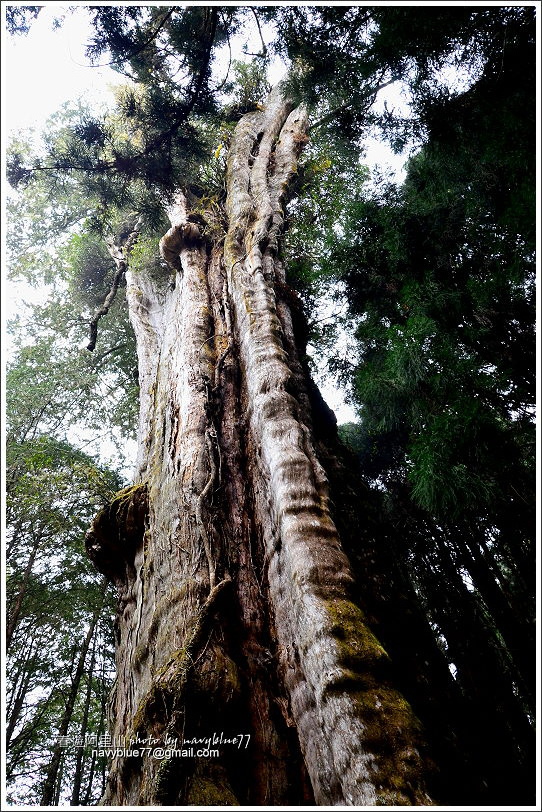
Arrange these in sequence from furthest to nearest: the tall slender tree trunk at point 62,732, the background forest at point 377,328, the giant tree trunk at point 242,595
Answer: the tall slender tree trunk at point 62,732 → the background forest at point 377,328 → the giant tree trunk at point 242,595

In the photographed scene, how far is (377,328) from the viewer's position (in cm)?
557

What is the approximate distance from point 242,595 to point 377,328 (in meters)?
3.91

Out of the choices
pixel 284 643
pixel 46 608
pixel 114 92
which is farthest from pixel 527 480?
pixel 114 92

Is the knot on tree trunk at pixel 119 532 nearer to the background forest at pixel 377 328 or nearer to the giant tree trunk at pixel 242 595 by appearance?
the giant tree trunk at pixel 242 595

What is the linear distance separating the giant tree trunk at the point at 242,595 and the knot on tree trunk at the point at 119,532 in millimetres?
12

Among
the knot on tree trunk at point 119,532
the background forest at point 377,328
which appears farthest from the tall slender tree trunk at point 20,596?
the knot on tree trunk at point 119,532

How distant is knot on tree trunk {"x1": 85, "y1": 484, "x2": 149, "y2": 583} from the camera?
3.52m

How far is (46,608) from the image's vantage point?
6.13 metres

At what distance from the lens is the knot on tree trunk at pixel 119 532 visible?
3.52 metres

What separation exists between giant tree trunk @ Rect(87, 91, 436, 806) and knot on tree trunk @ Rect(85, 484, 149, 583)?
0.04 feet

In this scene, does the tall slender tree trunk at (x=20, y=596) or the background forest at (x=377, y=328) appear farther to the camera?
the tall slender tree trunk at (x=20, y=596)

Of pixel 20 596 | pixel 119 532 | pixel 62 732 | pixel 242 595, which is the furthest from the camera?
pixel 62 732

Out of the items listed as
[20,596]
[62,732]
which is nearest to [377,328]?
[20,596]

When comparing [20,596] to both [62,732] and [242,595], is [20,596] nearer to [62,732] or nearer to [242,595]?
[62,732]
